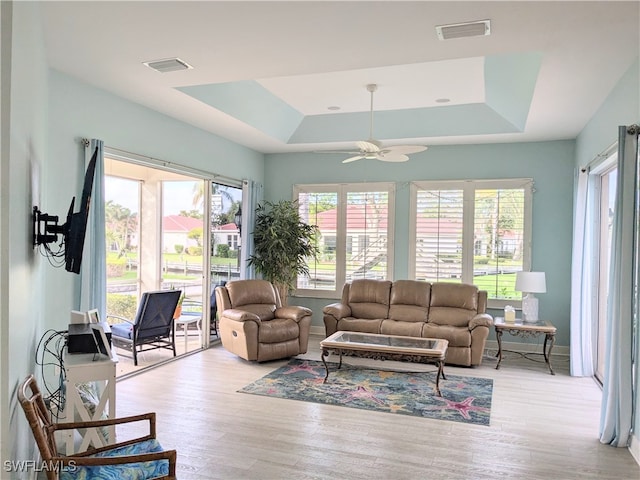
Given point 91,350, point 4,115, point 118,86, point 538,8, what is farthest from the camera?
point 118,86

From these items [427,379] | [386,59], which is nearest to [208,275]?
[427,379]

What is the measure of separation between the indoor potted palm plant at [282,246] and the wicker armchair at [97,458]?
16.2ft

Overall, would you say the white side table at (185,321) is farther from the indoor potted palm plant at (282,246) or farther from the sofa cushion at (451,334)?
the sofa cushion at (451,334)

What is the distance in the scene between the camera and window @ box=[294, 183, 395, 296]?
303 inches

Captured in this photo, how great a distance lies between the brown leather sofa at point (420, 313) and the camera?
19.3 feet

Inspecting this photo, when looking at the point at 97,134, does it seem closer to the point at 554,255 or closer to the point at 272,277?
the point at 272,277

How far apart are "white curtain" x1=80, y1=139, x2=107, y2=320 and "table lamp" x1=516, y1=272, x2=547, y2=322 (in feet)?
15.8

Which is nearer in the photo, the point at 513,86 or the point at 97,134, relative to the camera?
the point at 97,134

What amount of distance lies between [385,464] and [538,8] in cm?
307

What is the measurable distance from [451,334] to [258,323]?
2.31m

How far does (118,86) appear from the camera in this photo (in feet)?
15.5

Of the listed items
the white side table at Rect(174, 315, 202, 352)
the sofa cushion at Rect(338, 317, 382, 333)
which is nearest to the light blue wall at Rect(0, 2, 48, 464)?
the white side table at Rect(174, 315, 202, 352)

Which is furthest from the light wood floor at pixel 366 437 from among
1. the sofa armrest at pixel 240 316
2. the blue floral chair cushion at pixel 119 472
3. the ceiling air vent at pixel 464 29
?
the ceiling air vent at pixel 464 29

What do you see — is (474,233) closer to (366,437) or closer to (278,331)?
(278,331)
